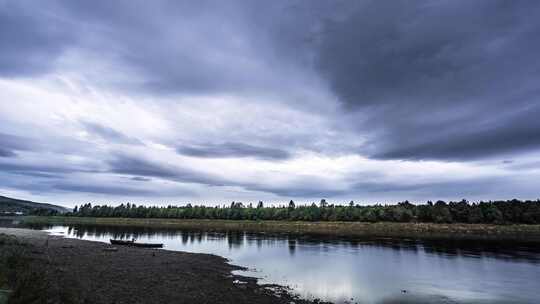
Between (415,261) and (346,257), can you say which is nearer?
(415,261)

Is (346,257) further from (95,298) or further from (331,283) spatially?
(95,298)

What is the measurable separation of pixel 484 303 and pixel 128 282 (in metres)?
41.6

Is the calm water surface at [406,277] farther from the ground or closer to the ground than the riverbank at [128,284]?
closer to the ground

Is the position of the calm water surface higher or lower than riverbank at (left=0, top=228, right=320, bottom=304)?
lower

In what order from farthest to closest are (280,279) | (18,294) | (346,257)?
1. (346,257)
2. (280,279)
3. (18,294)

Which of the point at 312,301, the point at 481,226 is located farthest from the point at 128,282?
the point at 481,226

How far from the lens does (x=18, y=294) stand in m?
16.6

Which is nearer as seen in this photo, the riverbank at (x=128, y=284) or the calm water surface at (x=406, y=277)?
the riverbank at (x=128, y=284)

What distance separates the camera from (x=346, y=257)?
74.7 metres

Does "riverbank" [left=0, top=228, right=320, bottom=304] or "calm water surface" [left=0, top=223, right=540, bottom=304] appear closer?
"riverbank" [left=0, top=228, right=320, bottom=304]

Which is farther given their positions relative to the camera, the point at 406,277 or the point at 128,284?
the point at 406,277

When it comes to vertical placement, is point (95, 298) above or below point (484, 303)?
above

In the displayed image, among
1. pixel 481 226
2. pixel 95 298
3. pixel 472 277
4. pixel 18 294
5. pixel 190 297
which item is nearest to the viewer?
pixel 18 294

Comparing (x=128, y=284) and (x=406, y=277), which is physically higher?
(x=128, y=284)
